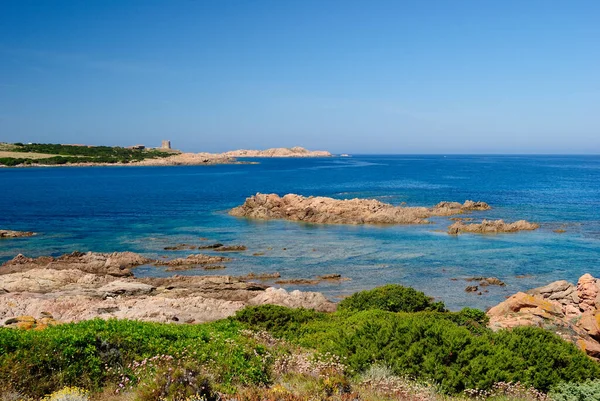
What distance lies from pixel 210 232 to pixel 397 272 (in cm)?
2045

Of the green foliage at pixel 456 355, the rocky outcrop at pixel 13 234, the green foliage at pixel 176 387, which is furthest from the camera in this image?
the rocky outcrop at pixel 13 234

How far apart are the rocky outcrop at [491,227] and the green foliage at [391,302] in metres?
25.8

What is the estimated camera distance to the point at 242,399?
7691 millimetres

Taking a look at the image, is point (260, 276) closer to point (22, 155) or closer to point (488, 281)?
point (488, 281)

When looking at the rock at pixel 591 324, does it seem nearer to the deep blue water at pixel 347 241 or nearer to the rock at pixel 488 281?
the deep blue water at pixel 347 241

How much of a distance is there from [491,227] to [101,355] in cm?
4151

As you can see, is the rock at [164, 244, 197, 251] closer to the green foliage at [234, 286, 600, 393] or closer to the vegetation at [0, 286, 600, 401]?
the vegetation at [0, 286, 600, 401]

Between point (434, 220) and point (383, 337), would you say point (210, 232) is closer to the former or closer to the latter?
point (434, 220)

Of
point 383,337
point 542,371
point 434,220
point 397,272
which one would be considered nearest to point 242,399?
point 383,337

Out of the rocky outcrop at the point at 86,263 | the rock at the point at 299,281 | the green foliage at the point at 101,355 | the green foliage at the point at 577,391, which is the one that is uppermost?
the green foliage at the point at 101,355

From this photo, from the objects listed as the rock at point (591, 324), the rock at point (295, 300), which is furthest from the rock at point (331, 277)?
the rock at point (591, 324)

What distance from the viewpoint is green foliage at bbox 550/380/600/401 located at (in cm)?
956

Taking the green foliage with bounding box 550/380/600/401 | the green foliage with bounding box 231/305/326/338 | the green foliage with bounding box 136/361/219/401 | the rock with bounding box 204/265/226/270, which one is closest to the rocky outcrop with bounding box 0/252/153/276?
the rock with bounding box 204/265/226/270

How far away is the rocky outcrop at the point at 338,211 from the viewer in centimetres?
5156
